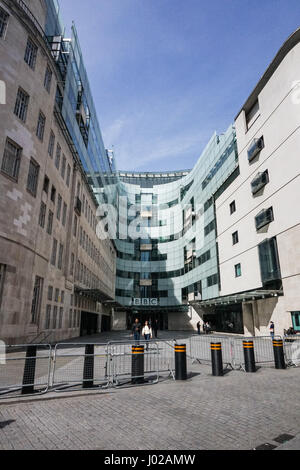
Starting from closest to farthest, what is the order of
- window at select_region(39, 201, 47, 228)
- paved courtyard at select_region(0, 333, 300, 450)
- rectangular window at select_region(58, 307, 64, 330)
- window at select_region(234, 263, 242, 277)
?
paved courtyard at select_region(0, 333, 300, 450), window at select_region(39, 201, 47, 228), rectangular window at select_region(58, 307, 64, 330), window at select_region(234, 263, 242, 277)

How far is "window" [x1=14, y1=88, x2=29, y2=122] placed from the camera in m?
18.5

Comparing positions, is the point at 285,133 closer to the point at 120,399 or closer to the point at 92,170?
the point at 92,170

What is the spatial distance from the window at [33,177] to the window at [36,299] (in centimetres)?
622

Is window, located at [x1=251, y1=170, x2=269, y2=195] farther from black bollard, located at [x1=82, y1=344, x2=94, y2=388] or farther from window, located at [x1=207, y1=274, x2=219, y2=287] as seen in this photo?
black bollard, located at [x1=82, y1=344, x2=94, y2=388]

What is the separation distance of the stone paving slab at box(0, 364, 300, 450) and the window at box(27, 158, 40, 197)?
50.7ft

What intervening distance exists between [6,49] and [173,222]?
170 feet

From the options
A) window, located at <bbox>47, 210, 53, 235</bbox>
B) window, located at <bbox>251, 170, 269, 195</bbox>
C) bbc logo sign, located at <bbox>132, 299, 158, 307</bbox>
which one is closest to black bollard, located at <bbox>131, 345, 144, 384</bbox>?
window, located at <bbox>47, 210, 53, 235</bbox>

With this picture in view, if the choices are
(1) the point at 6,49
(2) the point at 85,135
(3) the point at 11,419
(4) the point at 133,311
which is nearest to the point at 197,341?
(3) the point at 11,419

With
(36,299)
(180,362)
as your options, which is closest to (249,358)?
(180,362)

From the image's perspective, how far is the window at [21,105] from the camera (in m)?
18.5

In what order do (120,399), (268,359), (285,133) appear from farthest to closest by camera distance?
(285,133) < (268,359) < (120,399)

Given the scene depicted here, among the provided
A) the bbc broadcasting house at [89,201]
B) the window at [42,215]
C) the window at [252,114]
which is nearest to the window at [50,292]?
the bbc broadcasting house at [89,201]

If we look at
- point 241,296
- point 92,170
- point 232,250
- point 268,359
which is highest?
point 92,170

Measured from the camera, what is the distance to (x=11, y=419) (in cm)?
548
